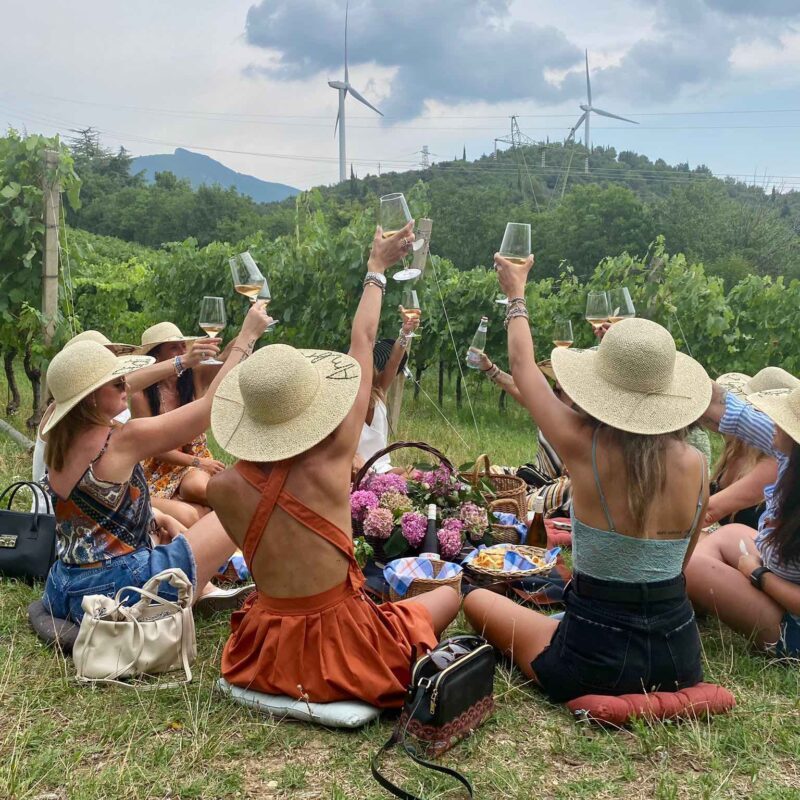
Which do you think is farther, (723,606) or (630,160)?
(630,160)

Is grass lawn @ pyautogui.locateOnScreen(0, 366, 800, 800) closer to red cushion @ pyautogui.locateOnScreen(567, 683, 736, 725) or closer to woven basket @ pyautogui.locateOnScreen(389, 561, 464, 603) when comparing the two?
red cushion @ pyautogui.locateOnScreen(567, 683, 736, 725)

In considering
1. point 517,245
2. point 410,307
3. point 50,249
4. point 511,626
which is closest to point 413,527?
point 511,626

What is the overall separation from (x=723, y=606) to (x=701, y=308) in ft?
25.5

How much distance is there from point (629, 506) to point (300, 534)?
Result: 50.4 inches

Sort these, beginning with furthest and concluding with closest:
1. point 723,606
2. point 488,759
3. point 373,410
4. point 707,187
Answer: point 707,187 → point 373,410 → point 723,606 → point 488,759

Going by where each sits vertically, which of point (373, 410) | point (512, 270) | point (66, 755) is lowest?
point (66, 755)

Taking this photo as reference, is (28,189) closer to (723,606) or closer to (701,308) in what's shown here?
(723,606)

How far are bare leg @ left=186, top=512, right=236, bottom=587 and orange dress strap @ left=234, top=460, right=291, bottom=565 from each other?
3.08 feet

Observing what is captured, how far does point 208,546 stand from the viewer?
12.7ft

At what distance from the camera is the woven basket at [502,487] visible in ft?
17.3

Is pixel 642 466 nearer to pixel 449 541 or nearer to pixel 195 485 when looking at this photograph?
pixel 449 541

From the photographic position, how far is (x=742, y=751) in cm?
283

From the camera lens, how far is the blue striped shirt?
11.7 feet

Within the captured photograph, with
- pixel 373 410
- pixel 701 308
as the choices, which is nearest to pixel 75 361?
pixel 373 410
